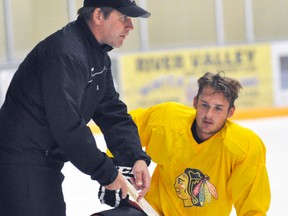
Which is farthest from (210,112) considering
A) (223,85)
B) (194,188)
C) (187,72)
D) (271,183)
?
(187,72)

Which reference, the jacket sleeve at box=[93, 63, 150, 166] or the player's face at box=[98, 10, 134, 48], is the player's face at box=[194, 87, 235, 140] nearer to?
the jacket sleeve at box=[93, 63, 150, 166]

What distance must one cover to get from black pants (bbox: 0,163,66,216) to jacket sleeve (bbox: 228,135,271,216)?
26.3 inches

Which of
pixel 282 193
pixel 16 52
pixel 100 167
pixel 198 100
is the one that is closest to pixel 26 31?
pixel 16 52

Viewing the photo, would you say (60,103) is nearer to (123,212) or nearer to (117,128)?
(117,128)

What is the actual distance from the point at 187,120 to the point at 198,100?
0.08 metres

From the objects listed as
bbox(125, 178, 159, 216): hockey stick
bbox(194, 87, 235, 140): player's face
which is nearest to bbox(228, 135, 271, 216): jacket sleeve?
bbox(194, 87, 235, 140): player's face

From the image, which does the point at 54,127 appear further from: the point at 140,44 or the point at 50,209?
the point at 140,44

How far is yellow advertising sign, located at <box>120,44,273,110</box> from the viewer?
7992 millimetres

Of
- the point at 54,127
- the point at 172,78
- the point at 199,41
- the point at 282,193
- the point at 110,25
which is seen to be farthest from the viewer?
the point at 199,41

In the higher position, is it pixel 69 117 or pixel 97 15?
pixel 97 15

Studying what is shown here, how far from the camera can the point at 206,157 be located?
Answer: 109 inches

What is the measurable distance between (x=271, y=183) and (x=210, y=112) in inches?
79.9

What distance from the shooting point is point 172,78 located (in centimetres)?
820

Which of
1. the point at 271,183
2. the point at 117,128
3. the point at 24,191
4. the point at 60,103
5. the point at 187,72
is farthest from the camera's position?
the point at 187,72
